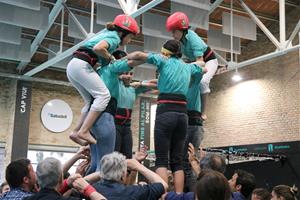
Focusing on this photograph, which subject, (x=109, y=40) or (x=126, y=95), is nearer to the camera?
(x=109, y=40)

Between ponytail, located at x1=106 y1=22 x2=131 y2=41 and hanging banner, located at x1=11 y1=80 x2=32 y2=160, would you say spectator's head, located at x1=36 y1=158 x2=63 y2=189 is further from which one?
hanging banner, located at x1=11 y1=80 x2=32 y2=160

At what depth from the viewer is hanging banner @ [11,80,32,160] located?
14008mm

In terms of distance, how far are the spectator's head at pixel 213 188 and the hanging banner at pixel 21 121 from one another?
12.4 meters

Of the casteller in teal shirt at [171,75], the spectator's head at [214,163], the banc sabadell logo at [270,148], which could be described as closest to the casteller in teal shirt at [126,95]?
the casteller in teal shirt at [171,75]

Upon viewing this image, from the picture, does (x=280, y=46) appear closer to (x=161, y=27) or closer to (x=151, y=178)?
(x=161, y=27)

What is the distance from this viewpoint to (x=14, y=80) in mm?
14570

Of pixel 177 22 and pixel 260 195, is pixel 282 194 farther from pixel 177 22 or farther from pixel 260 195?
pixel 177 22

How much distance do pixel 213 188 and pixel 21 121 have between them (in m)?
12.6

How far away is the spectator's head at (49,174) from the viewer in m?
2.82

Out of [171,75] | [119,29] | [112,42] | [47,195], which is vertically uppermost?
[119,29]

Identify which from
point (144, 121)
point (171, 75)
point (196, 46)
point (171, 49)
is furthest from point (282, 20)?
point (171, 75)

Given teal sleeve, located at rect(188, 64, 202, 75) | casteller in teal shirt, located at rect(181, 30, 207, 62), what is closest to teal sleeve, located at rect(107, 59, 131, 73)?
teal sleeve, located at rect(188, 64, 202, 75)

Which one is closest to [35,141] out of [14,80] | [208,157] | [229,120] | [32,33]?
[14,80]

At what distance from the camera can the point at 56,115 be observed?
1523cm
